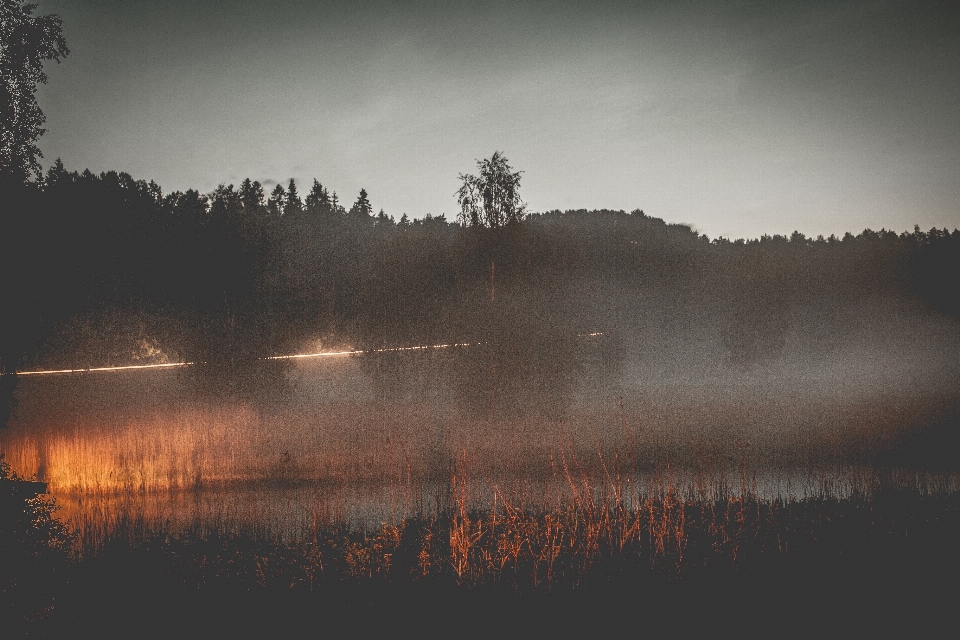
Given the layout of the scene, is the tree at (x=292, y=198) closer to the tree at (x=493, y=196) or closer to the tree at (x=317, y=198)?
the tree at (x=317, y=198)

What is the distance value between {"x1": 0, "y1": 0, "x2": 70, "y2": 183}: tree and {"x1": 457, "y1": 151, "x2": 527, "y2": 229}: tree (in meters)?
19.6

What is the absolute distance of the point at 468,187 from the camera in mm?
28484

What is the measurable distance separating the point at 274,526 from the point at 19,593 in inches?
147

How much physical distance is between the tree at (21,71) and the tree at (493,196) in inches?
772

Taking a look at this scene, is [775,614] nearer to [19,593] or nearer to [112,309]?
[19,593]

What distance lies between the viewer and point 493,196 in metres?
28.5

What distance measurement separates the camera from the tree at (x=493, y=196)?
27969 millimetres

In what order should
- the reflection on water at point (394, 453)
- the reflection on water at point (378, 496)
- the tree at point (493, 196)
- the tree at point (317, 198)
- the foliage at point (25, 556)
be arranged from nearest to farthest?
1. the foliage at point (25, 556)
2. the reflection on water at point (378, 496)
3. the reflection on water at point (394, 453)
4. the tree at point (493, 196)
5. the tree at point (317, 198)

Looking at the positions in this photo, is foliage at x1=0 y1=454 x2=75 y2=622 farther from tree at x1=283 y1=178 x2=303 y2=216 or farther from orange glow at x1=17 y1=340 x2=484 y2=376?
tree at x1=283 y1=178 x2=303 y2=216

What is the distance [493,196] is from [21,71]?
20653 mm

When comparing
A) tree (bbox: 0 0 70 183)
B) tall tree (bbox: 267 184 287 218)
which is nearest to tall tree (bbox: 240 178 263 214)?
tall tree (bbox: 267 184 287 218)

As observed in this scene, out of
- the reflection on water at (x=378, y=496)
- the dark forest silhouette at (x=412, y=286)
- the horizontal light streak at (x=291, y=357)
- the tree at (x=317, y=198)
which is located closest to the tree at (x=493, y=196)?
the dark forest silhouette at (x=412, y=286)

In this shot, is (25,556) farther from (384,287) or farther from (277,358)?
(384,287)

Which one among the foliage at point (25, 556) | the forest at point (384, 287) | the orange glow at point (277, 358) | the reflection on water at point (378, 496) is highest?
the forest at point (384, 287)
